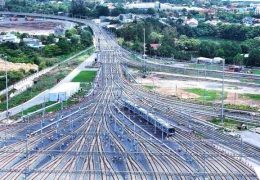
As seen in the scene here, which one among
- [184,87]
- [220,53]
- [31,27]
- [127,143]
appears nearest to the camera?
[127,143]

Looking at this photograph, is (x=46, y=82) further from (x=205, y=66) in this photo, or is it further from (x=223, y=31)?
(x=223, y=31)

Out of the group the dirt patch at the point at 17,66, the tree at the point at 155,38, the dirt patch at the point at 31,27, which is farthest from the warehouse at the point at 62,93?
the dirt patch at the point at 31,27

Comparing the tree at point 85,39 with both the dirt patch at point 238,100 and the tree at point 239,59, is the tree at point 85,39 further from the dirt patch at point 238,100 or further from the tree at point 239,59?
the dirt patch at point 238,100

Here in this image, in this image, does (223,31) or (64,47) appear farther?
(223,31)

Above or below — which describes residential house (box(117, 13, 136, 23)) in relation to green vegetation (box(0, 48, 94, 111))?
above

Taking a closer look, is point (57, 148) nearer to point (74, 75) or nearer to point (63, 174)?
point (63, 174)

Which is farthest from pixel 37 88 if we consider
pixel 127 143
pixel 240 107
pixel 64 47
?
pixel 64 47

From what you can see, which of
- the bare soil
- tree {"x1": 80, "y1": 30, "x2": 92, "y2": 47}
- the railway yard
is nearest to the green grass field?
the bare soil

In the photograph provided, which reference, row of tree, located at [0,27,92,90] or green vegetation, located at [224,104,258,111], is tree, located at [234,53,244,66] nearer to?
row of tree, located at [0,27,92,90]
